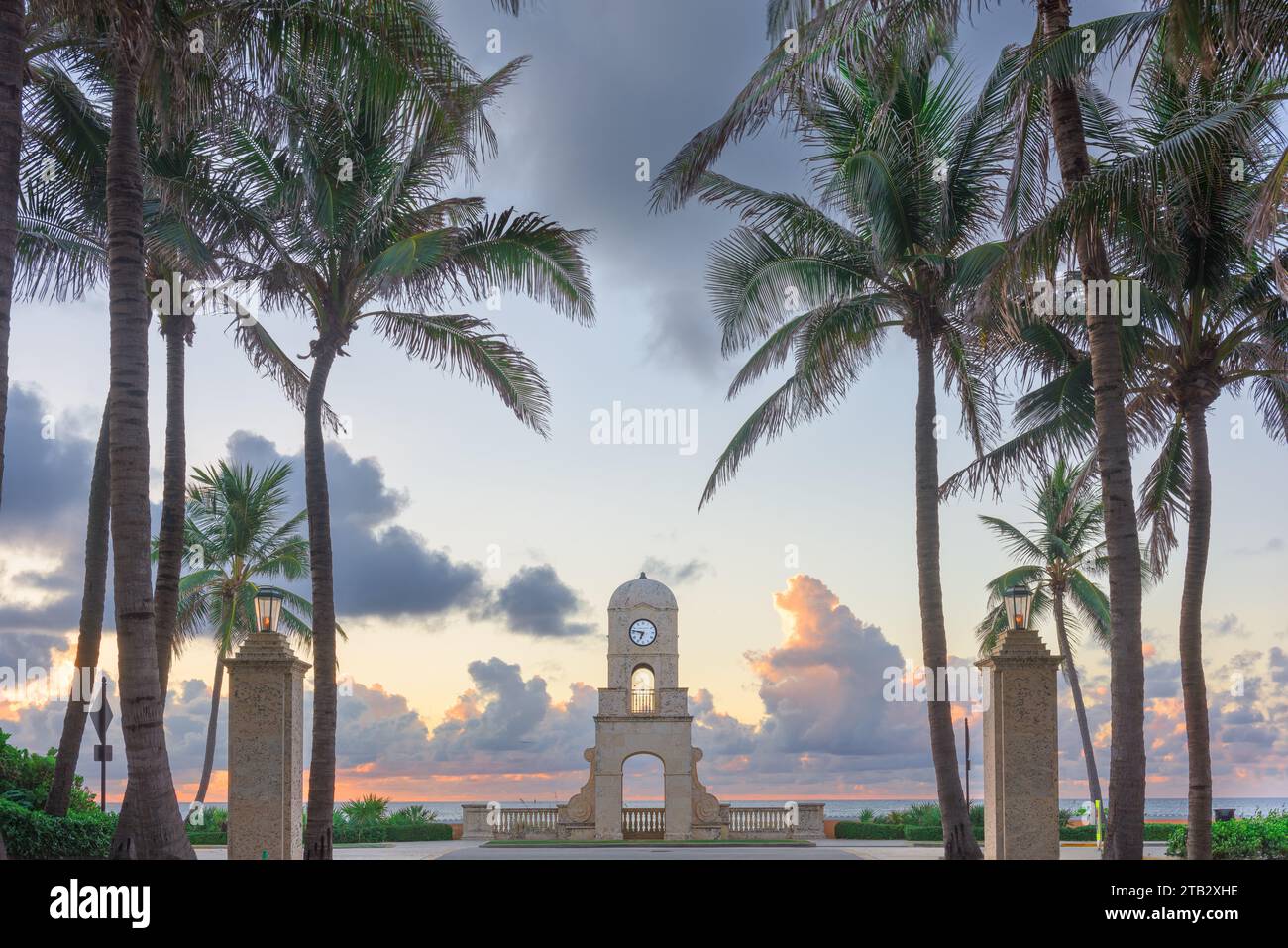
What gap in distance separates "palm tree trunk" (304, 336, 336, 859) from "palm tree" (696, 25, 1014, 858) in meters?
6.45

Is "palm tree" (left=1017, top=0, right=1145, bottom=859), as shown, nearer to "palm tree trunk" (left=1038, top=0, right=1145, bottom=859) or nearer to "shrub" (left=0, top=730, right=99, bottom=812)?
"palm tree trunk" (left=1038, top=0, right=1145, bottom=859)

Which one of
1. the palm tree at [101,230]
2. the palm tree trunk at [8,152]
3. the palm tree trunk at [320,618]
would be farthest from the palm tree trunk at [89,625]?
the palm tree trunk at [8,152]

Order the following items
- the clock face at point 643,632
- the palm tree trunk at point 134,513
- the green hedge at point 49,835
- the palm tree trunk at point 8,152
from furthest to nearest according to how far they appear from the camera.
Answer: the clock face at point 643,632
the green hedge at point 49,835
the palm tree trunk at point 134,513
the palm tree trunk at point 8,152

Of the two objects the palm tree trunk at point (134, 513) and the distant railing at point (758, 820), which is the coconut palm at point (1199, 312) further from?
the distant railing at point (758, 820)

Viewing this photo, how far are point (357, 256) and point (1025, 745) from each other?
12.4 m

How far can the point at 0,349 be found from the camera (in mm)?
12398

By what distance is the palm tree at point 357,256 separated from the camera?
19125mm

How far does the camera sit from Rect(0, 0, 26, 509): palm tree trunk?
1248 centimetres

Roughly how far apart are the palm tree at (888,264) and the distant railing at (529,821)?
18.1 metres

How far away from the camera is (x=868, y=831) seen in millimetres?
36031

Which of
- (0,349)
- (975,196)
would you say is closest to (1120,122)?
(975,196)

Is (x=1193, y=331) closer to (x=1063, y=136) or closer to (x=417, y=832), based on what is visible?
(x=1063, y=136)
